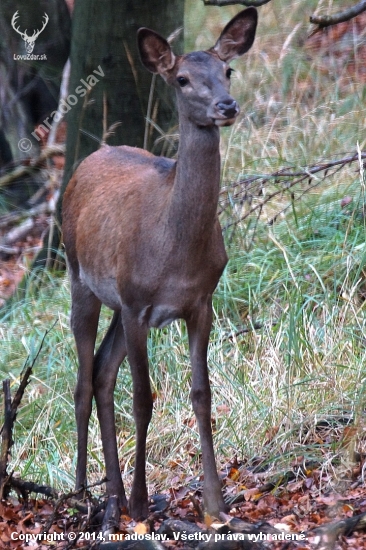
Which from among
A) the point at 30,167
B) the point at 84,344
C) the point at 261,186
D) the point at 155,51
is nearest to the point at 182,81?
the point at 155,51

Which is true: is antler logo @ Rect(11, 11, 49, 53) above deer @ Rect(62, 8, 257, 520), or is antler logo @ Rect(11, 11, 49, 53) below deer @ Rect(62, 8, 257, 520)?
above

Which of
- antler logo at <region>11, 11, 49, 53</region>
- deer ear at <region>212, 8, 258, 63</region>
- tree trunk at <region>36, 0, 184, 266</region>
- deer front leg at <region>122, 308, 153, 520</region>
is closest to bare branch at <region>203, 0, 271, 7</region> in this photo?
deer ear at <region>212, 8, 258, 63</region>

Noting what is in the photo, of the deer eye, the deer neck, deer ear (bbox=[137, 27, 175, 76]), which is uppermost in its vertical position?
deer ear (bbox=[137, 27, 175, 76])

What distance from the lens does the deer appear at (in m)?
4.97

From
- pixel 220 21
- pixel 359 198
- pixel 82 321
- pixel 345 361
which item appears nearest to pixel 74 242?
pixel 82 321

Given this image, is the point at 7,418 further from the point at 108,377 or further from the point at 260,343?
the point at 260,343

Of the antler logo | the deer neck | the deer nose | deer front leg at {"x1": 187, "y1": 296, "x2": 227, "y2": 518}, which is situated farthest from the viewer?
the antler logo

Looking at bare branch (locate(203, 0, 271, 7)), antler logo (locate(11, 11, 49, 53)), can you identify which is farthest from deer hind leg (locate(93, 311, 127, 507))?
antler logo (locate(11, 11, 49, 53))

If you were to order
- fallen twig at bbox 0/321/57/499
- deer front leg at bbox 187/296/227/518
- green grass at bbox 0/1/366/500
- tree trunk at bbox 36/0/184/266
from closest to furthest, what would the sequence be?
fallen twig at bbox 0/321/57/499, deer front leg at bbox 187/296/227/518, green grass at bbox 0/1/366/500, tree trunk at bbox 36/0/184/266

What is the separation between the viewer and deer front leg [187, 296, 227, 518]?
17.0ft

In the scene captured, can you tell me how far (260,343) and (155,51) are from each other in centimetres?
233

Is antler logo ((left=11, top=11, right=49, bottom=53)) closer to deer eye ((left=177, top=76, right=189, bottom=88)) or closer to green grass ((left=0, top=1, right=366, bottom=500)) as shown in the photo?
green grass ((left=0, top=1, right=366, bottom=500))

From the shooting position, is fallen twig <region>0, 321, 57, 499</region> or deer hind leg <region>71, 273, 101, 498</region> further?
deer hind leg <region>71, 273, 101, 498</region>

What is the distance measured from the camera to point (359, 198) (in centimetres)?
781
